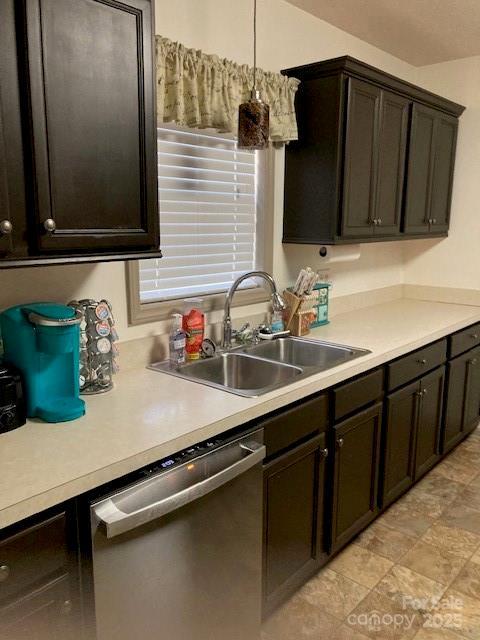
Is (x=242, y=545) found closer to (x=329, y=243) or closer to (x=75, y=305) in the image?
(x=75, y=305)

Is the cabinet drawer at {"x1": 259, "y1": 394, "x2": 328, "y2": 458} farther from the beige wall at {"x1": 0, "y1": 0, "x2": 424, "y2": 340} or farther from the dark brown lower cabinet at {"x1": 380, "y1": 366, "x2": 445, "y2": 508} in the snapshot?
the beige wall at {"x1": 0, "y1": 0, "x2": 424, "y2": 340}

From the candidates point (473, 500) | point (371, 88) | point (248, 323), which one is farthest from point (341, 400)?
point (371, 88)

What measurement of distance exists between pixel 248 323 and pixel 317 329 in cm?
44

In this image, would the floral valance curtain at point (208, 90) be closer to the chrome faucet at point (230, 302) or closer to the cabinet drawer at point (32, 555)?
the chrome faucet at point (230, 302)

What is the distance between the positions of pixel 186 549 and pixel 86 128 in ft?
4.00

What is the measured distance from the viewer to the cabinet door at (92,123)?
1324 mm

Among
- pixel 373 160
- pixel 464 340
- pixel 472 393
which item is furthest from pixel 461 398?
pixel 373 160

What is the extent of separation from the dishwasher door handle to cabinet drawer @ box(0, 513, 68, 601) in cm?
10

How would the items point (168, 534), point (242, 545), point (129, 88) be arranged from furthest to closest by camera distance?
1. point (242, 545)
2. point (129, 88)
3. point (168, 534)

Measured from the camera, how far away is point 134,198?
5.17 feet

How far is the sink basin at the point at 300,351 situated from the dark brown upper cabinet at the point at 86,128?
1.00 meters

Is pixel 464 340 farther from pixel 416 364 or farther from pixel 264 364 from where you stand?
pixel 264 364

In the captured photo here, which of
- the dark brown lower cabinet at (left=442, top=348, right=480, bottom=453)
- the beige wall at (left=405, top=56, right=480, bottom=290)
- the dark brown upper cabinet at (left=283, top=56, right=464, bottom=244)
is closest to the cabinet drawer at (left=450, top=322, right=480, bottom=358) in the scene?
the dark brown lower cabinet at (left=442, top=348, right=480, bottom=453)

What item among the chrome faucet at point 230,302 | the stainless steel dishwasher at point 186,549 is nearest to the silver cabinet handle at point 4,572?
the stainless steel dishwasher at point 186,549
